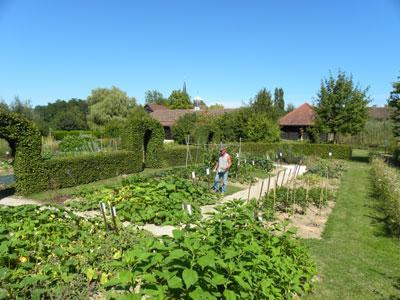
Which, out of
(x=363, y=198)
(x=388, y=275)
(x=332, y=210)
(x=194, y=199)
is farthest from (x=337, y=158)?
(x=388, y=275)

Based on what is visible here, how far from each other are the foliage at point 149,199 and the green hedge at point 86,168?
2317 millimetres

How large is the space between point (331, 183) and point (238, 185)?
4206 millimetres

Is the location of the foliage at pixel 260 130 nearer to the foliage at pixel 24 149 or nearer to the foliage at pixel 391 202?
the foliage at pixel 391 202

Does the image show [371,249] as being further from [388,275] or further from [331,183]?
[331,183]

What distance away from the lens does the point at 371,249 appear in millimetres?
6629

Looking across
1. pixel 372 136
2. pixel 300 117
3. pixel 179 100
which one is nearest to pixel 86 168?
pixel 300 117

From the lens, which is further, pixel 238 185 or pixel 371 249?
pixel 238 185

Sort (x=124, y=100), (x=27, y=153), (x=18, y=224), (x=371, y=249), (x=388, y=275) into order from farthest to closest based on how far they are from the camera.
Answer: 1. (x=124, y=100)
2. (x=27, y=153)
3. (x=371, y=249)
4. (x=388, y=275)
5. (x=18, y=224)

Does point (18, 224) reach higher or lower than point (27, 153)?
lower

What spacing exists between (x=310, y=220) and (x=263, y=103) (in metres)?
22.0

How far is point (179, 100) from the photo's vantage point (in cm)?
6681

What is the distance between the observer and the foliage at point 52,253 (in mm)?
3875

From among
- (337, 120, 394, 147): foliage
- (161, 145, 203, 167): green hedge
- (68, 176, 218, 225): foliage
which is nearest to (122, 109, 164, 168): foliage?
(161, 145, 203, 167): green hedge

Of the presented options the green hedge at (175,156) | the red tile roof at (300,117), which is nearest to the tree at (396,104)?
the green hedge at (175,156)
